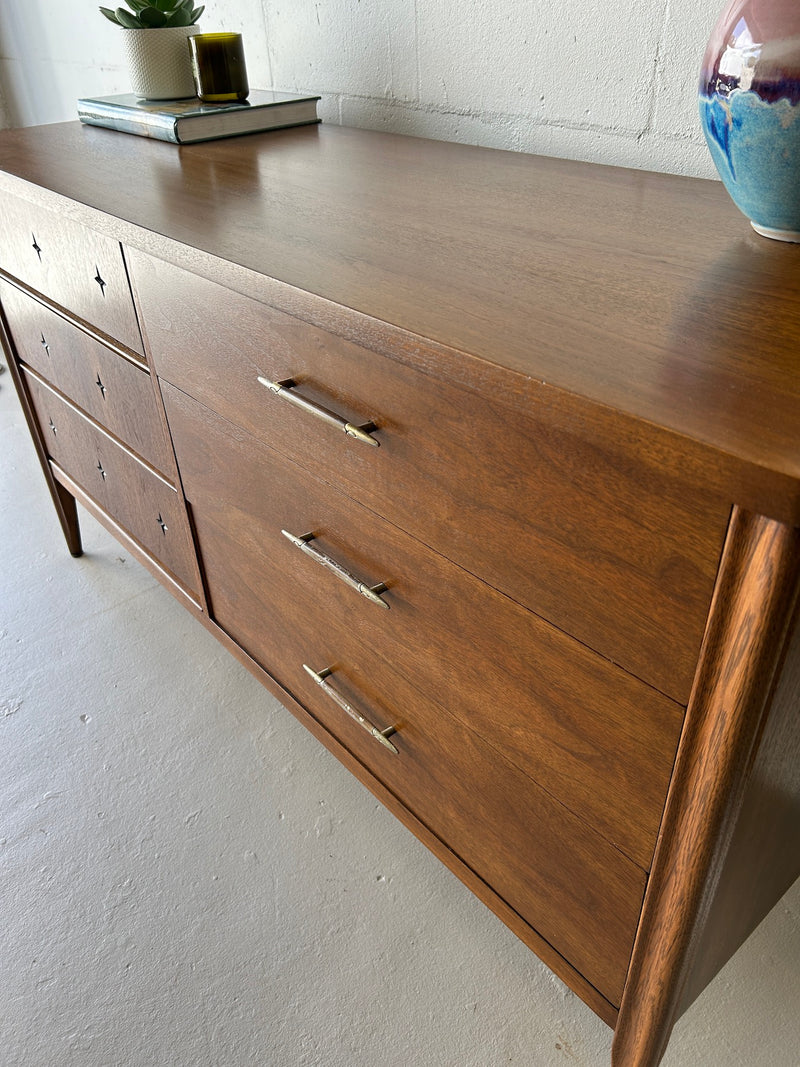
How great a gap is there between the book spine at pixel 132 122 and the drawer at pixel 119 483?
46 centimetres

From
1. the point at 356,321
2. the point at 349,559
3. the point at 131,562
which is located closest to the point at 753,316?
the point at 356,321

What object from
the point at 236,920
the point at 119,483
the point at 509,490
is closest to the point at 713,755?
the point at 509,490

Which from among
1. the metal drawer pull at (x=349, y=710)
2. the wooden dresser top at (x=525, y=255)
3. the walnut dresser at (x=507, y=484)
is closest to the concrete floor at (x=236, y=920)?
the walnut dresser at (x=507, y=484)

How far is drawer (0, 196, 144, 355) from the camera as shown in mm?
1040

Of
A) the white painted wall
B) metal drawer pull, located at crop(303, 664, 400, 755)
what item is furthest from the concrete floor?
the white painted wall

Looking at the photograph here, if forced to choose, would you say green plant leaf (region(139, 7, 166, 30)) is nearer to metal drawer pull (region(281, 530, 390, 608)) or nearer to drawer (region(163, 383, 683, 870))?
drawer (region(163, 383, 683, 870))

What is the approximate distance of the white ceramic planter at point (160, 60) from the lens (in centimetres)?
136

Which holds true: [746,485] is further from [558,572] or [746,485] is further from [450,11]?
[450,11]

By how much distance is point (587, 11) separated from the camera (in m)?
0.99

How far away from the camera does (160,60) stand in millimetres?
1358

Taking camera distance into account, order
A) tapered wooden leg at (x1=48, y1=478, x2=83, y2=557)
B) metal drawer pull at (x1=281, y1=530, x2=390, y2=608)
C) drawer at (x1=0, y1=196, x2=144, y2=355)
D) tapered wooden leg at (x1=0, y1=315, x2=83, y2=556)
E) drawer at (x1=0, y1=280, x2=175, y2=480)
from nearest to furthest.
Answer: metal drawer pull at (x1=281, y1=530, x2=390, y2=608) → drawer at (x1=0, y1=196, x2=144, y2=355) → drawer at (x1=0, y1=280, x2=175, y2=480) → tapered wooden leg at (x1=0, y1=315, x2=83, y2=556) → tapered wooden leg at (x1=48, y1=478, x2=83, y2=557)

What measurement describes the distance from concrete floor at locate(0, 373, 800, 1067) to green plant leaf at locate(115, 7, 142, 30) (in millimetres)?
1093

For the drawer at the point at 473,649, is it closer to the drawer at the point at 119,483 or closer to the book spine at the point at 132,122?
the drawer at the point at 119,483

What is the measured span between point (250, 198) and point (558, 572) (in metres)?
0.62
